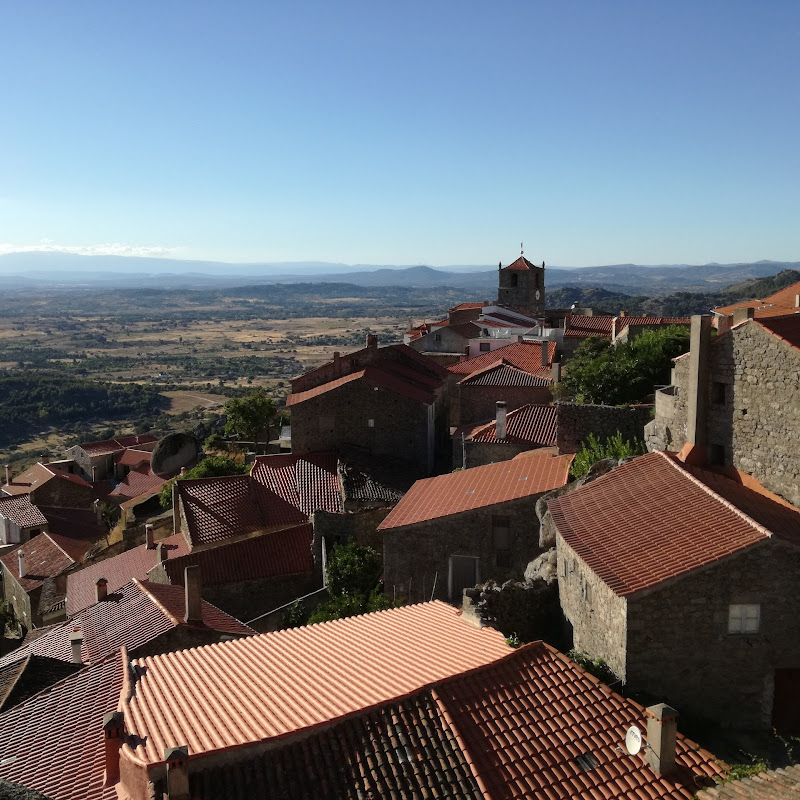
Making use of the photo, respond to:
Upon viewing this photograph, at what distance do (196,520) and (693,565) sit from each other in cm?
1803

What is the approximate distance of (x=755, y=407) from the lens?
13883 mm

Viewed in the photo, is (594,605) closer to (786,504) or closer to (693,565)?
(693,565)

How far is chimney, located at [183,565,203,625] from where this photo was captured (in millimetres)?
17969

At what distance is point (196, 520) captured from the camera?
2617cm

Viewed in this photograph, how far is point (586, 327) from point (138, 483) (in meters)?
25.8

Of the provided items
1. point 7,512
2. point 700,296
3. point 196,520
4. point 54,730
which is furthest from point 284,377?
point 54,730

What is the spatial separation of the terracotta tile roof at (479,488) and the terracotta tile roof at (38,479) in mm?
31054

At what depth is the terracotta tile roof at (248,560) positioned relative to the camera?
23.1 m

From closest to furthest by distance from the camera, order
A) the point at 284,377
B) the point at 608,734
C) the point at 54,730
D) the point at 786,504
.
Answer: the point at 608,734
the point at 786,504
the point at 54,730
the point at 284,377

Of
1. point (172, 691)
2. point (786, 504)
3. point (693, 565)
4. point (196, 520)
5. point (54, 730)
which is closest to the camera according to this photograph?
point (693, 565)

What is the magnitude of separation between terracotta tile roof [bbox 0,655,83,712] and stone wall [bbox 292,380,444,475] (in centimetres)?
1475

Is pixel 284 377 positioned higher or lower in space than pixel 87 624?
lower

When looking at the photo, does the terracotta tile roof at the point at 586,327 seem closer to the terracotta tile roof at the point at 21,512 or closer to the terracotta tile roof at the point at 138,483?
the terracotta tile roof at the point at 138,483

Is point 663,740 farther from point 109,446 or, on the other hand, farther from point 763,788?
point 109,446
